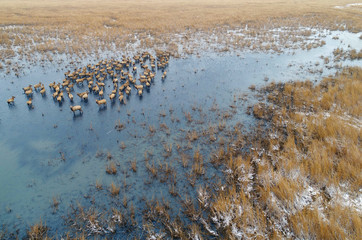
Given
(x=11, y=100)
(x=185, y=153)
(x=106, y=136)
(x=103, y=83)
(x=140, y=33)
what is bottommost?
(x=185, y=153)

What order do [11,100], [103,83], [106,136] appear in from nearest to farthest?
[106,136], [11,100], [103,83]

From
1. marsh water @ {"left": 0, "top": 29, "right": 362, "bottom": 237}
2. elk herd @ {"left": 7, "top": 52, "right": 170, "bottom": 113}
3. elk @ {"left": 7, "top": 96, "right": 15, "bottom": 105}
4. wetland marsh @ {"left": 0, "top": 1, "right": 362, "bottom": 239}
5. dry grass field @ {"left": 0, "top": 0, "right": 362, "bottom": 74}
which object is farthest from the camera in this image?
dry grass field @ {"left": 0, "top": 0, "right": 362, "bottom": 74}

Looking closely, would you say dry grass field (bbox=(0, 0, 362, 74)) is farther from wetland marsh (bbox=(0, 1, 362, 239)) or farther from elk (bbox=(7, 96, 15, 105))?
elk (bbox=(7, 96, 15, 105))

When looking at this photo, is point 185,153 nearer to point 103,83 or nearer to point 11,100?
point 103,83

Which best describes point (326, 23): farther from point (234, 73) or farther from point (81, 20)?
point (81, 20)

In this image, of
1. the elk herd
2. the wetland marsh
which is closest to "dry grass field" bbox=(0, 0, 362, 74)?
the wetland marsh

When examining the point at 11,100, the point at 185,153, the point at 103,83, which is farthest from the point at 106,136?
the point at 11,100

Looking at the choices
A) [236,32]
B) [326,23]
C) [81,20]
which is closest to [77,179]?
[236,32]
